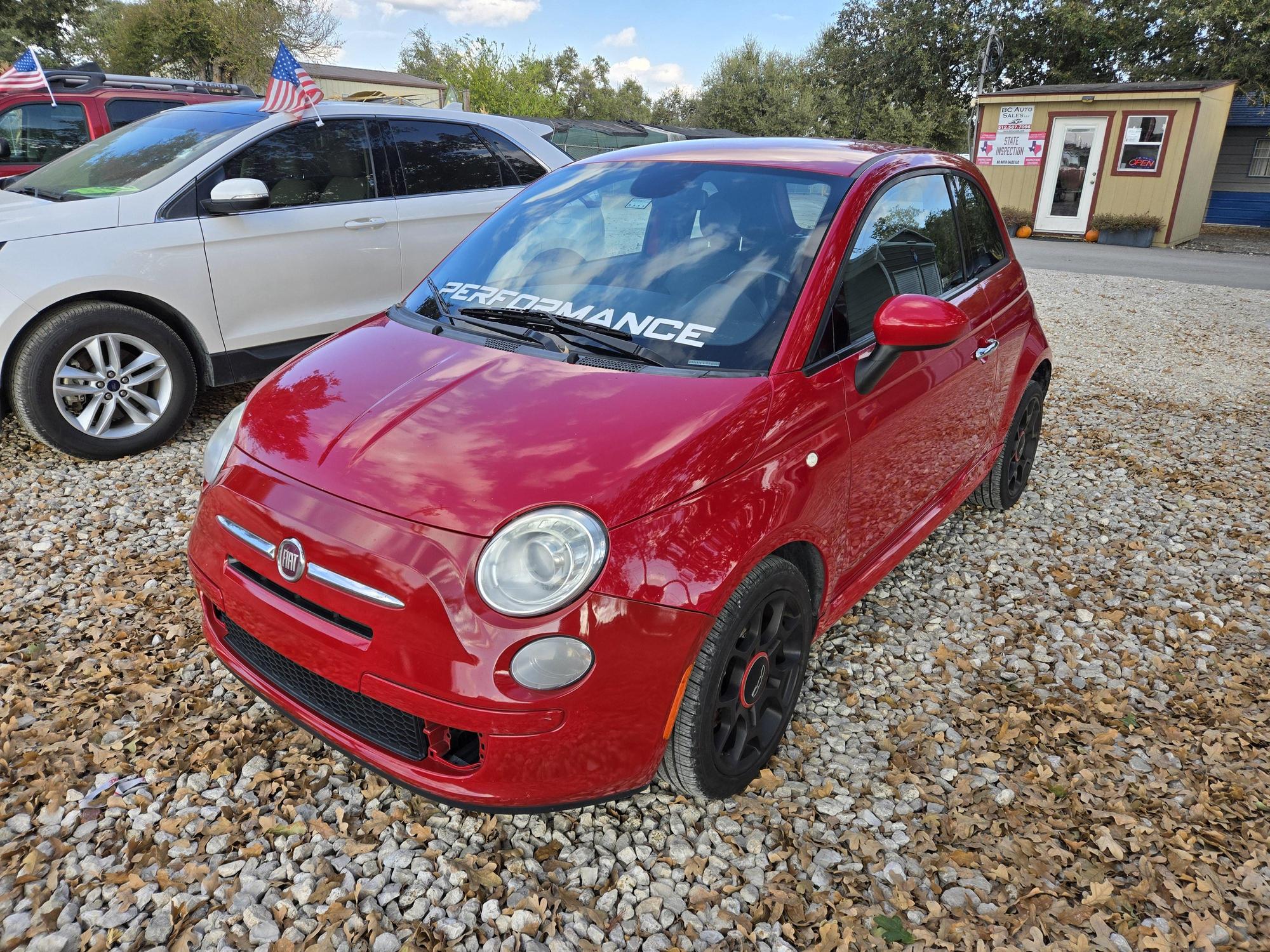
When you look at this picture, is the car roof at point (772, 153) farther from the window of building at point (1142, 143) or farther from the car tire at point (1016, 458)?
the window of building at point (1142, 143)

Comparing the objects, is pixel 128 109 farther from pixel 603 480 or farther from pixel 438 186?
pixel 603 480

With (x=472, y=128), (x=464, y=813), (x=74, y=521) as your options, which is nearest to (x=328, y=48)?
(x=472, y=128)

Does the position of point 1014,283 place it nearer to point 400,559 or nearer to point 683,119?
point 400,559

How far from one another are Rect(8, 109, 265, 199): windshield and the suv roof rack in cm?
319

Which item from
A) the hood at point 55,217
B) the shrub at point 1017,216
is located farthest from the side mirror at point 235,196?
the shrub at point 1017,216

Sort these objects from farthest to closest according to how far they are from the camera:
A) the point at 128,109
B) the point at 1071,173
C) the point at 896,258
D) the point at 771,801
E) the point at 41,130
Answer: the point at 1071,173, the point at 128,109, the point at 41,130, the point at 896,258, the point at 771,801

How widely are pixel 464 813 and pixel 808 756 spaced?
109 cm

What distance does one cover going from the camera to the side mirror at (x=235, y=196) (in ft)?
14.5

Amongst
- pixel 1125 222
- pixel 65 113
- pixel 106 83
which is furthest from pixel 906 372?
pixel 1125 222

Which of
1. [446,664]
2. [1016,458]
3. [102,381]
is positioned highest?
[446,664]

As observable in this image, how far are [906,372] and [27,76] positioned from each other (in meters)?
8.05

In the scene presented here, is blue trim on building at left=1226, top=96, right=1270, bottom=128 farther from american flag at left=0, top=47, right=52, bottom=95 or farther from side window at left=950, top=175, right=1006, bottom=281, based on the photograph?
american flag at left=0, top=47, right=52, bottom=95

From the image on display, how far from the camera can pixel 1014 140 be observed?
797 inches

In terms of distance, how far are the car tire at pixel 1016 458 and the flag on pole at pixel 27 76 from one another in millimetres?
7949
